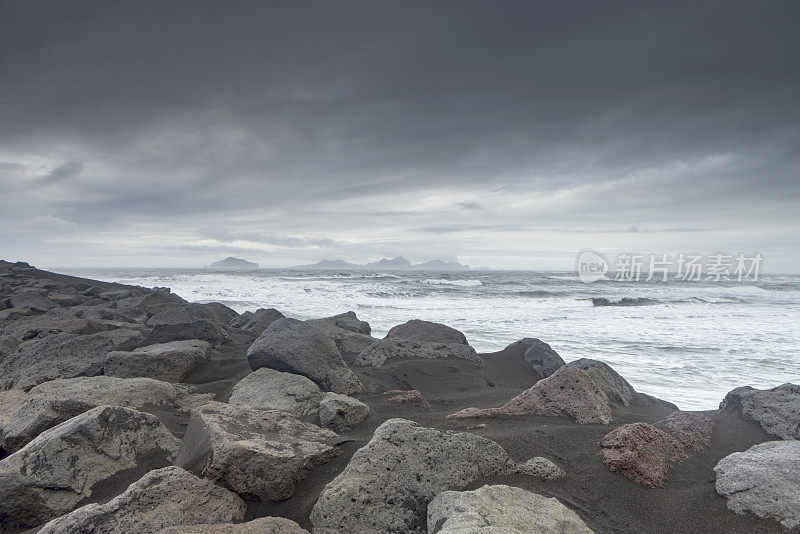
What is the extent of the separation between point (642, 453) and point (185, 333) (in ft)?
16.9

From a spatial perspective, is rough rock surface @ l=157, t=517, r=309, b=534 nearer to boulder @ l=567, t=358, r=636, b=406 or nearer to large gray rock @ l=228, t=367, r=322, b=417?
large gray rock @ l=228, t=367, r=322, b=417

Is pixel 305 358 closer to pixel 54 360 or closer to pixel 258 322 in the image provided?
pixel 54 360

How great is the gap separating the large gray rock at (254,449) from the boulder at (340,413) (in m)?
0.23

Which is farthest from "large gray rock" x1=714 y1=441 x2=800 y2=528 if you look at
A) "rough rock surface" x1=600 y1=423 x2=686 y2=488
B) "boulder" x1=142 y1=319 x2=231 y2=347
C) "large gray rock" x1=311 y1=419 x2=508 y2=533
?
"boulder" x1=142 y1=319 x2=231 y2=347

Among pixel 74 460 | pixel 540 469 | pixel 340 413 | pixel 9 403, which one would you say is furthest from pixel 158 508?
pixel 9 403

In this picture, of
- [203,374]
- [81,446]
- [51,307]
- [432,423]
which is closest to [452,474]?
[432,423]

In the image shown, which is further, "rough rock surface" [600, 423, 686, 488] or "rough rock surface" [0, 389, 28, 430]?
"rough rock surface" [0, 389, 28, 430]

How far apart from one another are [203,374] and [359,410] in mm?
2218

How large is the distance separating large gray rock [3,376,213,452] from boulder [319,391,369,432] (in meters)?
1.26

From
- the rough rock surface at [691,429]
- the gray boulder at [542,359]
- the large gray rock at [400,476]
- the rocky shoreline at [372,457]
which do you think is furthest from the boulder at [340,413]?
the gray boulder at [542,359]

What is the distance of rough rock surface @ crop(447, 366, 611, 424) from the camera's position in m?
3.27

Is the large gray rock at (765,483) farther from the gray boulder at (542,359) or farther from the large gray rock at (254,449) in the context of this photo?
the gray boulder at (542,359)

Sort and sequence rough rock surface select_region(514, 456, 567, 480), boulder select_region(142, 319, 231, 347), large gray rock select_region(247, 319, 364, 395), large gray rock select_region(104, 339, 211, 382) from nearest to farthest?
1. rough rock surface select_region(514, 456, 567, 480)
2. large gray rock select_region(247, 319, 364, 395)
3. large gray rock select_region(104, 339, 211, 382)
4. boulder select_region(142, 319, 231, 347)

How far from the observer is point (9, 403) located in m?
3.54
